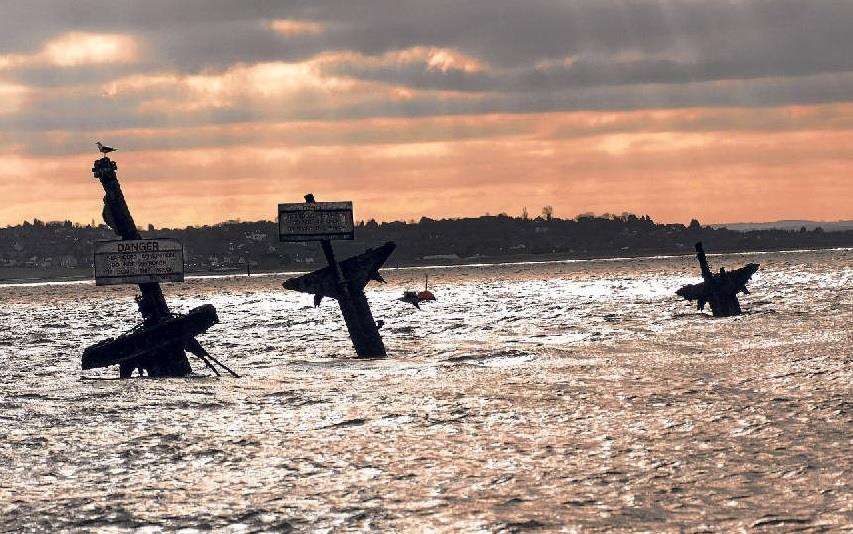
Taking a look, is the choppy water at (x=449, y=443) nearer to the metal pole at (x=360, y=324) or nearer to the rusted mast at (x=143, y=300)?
Answer: the rusted mast at (x=143, y=300)

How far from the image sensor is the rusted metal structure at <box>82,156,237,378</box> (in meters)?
21.8

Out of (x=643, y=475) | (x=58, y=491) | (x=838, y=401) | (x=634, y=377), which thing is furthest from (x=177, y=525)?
(x=634, y=377)

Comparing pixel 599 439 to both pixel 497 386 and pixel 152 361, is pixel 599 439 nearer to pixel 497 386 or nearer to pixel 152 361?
pixel 497 386

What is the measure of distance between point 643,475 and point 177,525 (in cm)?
444

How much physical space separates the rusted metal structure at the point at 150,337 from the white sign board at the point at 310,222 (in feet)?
16.7

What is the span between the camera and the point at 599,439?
1342 cm

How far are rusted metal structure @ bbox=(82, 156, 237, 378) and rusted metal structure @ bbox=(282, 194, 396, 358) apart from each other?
4.34 m

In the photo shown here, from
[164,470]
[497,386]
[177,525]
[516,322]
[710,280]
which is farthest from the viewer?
[516,322]

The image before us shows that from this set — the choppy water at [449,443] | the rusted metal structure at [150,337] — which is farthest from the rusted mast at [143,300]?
the choppy water at [449,443]

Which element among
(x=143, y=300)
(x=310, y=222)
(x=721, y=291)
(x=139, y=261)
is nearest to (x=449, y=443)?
(x=143, y=300)

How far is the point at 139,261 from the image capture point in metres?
23.1

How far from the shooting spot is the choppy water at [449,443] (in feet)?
32.5

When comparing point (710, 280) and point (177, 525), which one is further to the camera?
point (710, 280)

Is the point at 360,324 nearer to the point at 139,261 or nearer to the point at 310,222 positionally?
the point at 310,222
